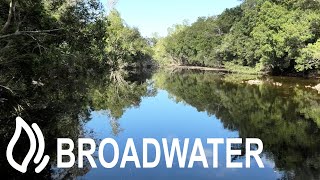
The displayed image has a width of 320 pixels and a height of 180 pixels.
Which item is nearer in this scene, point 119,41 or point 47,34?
point 47,34

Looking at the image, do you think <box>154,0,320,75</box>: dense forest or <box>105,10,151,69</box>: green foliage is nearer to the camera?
<box>154,0,320,75</box>: dense forest

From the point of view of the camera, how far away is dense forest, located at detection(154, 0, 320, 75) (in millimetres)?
53094

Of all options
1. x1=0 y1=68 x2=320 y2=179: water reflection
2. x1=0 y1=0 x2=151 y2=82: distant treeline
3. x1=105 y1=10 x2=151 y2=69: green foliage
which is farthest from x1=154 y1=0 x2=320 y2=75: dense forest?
x1=0 y1=0 x2=151 y2=82: distant treeline

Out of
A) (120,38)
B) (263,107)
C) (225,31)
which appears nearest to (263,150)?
(263,107)

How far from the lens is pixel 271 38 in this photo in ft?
193

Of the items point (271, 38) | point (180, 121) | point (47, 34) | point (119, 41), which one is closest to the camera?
point (47, 34)

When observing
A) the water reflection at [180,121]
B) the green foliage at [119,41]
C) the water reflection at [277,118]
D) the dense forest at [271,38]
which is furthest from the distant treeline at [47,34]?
the green foliage at [119,41]

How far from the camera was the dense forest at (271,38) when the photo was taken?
53.1 metres

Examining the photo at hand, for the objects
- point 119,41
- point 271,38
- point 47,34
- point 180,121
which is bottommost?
point 180,121

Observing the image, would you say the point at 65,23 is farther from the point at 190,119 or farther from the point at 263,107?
the point at 263,107

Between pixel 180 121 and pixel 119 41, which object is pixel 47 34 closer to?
pixel 180 121

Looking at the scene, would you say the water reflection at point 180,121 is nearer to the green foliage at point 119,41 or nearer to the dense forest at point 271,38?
the dense forest at point 271,38

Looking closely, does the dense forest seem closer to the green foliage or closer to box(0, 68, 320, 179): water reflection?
box(0, 68, 320, 179): water reflection

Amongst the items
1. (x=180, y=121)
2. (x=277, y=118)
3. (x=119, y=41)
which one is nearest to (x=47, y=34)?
(x=180, y=121)
